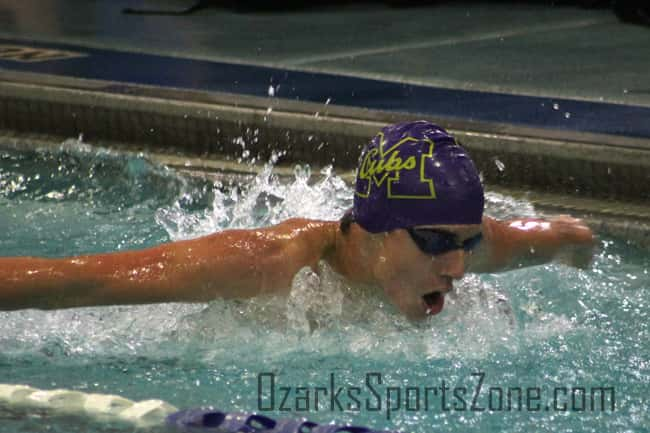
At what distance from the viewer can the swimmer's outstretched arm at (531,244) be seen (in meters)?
3.11

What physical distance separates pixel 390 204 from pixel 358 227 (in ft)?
0.52

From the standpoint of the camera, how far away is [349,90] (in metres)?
5.89

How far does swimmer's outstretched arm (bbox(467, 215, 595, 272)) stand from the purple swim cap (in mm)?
425

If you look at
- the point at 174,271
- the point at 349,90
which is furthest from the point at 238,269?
the point at 349,90

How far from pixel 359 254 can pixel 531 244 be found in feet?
1.81

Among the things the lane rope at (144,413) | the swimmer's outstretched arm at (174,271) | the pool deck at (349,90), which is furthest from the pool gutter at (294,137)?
the lane rope at (144,413)

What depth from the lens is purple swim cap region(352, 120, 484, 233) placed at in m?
A: 2.65

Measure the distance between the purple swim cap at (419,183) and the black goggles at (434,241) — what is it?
0.8 inches

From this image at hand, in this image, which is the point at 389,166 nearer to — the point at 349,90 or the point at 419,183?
the point at 419,183

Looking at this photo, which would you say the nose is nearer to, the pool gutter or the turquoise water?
the turquoise water

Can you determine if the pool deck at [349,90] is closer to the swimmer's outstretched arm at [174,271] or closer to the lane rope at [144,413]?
the swimmer's outstretched arm at [174,271]

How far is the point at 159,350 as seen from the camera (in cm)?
306

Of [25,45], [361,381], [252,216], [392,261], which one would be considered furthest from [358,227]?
[25,45]

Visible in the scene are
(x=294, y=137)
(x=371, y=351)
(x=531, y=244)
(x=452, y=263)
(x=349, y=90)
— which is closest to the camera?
(x=452, y=263)
